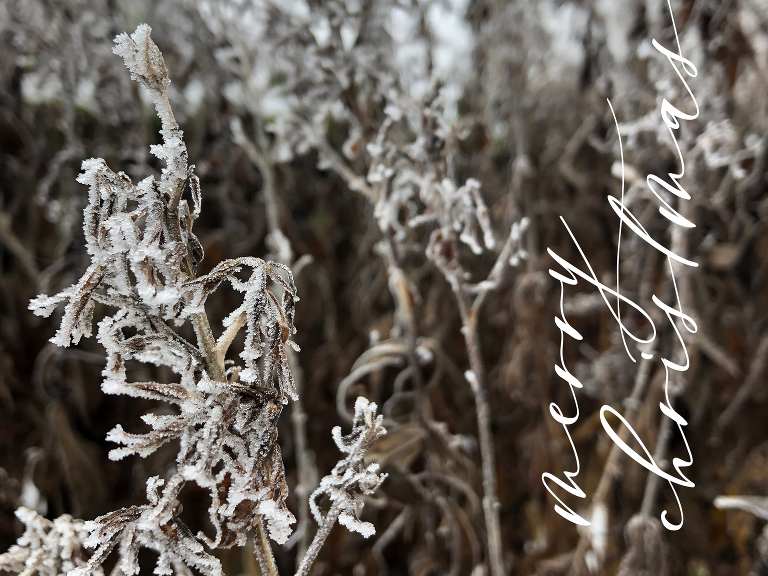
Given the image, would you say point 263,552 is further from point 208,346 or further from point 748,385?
point 748,385

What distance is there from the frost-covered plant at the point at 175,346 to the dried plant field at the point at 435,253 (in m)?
0.14

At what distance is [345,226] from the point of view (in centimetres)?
67

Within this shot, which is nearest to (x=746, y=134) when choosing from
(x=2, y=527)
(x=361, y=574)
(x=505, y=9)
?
(x=505, y=9)

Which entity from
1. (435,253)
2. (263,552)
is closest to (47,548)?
(263,552)

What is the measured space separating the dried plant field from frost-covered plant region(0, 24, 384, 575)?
0.14 meters

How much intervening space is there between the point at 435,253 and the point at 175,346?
0.54 feet

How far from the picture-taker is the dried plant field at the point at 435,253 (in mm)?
379

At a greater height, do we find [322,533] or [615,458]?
[322,533]

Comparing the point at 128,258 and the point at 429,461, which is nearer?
the point at 128,258

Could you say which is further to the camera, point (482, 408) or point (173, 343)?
point (482, 408)

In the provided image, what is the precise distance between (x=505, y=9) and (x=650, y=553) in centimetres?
51

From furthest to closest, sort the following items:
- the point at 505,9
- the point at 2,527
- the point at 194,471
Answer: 1. the point at 505,9
2. the point at 2,527
3. the point at 194,471

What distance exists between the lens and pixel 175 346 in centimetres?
17

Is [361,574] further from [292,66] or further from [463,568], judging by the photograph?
[292,66]
